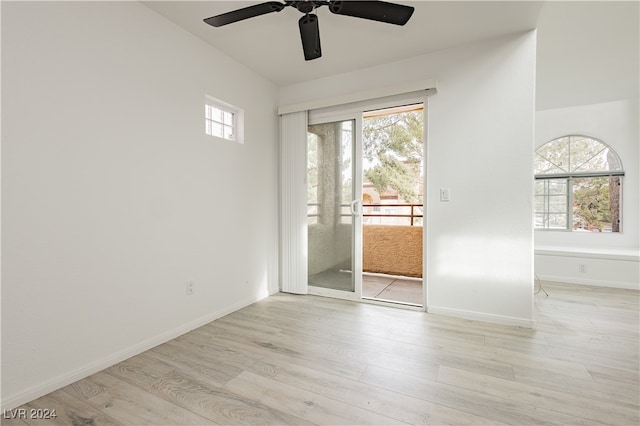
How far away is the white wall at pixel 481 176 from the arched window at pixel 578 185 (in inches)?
115

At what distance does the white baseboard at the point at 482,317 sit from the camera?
2646mm

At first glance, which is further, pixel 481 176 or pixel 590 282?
pixel 590 282

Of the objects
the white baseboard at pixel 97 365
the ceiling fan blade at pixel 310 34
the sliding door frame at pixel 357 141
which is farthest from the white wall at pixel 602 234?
the white baseboard at pixel 97 365

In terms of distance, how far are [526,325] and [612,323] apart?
80 centimetres

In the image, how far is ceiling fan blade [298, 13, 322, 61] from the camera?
6.10ft

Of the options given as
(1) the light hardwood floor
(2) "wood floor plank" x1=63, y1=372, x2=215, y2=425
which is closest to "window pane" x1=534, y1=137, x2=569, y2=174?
(1) the light hardwood floor

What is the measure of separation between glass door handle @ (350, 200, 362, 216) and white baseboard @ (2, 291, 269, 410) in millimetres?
1684

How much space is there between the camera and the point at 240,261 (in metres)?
3.21

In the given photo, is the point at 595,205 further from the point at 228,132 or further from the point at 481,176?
the point at 228,132

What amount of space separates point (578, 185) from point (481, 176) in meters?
3.17

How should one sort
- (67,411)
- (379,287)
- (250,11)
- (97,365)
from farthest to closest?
1. (379,287)
2. (97,365)
3. (250,11)
4. (67,411)

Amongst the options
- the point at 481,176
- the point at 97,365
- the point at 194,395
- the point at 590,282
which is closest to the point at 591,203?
the point at 590,282

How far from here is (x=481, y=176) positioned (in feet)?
9.14

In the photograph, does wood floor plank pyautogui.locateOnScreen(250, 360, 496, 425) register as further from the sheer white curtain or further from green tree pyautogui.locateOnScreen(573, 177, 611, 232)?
green tree pyautogui.locateOnScreen(573, 177, 611, 232)
